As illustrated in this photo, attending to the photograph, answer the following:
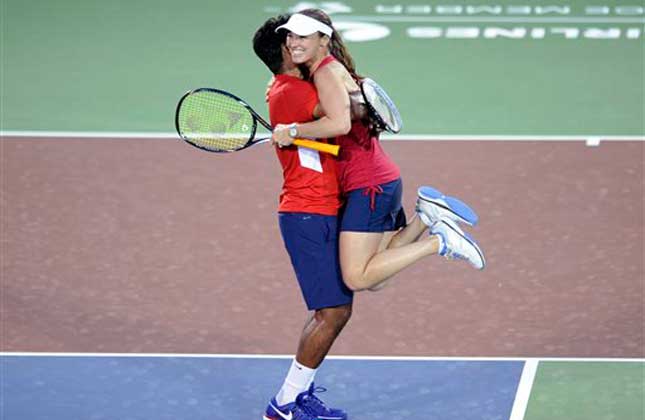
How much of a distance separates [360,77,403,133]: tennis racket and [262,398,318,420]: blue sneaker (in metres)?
1.51

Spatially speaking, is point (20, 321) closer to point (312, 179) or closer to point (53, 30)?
point (312, 179)

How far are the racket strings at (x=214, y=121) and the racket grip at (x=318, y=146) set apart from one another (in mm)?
500

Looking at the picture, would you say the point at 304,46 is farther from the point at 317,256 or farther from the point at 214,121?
the point at 317,256

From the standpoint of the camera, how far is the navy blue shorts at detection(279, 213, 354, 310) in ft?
24.2

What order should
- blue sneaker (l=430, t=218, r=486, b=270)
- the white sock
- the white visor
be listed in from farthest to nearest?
blue sneaker (l=430, t=218, r=486, b=270) → the white sock → the white visor

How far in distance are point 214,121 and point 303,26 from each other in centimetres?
90

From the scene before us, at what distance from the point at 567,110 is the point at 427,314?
4.47 metres

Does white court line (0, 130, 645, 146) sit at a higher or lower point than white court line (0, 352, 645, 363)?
higher

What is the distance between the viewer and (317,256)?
7.41 meters

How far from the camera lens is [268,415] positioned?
25.1 ft

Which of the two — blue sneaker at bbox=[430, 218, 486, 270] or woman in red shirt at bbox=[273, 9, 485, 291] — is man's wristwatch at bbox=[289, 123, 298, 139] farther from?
blue sneaker at bbox=[430, 218, 486, 270]

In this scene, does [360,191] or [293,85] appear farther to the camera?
[360,191]

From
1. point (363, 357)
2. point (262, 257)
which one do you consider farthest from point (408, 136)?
point (363, 357)

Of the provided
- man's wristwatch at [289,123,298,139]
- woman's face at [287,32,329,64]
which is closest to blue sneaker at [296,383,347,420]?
man's wristwatch at [289,123,298,139]
